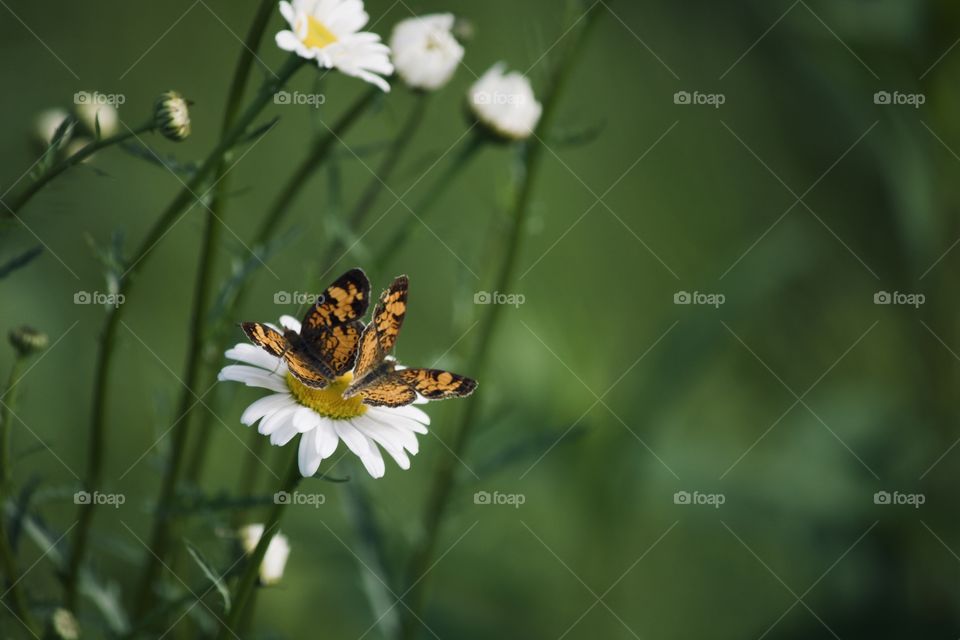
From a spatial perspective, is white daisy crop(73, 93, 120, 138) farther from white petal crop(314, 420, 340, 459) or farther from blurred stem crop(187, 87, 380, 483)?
white petal crop(314, 420, 340, 459)

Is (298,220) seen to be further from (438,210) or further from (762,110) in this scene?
(762,110)

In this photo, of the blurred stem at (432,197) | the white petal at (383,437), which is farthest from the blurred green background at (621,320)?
the white petal at (383,437)

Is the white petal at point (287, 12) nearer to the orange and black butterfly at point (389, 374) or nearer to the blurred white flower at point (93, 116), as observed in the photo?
the orange and black butterfly at point (389, 374)

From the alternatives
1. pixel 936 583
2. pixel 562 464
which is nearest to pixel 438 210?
pixel 562 464

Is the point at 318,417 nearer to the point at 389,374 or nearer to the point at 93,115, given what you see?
the point at 389,374

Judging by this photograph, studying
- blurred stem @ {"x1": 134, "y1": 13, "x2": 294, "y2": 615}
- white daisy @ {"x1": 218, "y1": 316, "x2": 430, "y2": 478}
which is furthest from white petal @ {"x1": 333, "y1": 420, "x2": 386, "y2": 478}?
blurred stem @ {"x1": 134, "y1": 13, "x2": 294, "y2": 615}

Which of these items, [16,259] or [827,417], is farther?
[827,417]

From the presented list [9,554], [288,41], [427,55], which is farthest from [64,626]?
[427,55]
